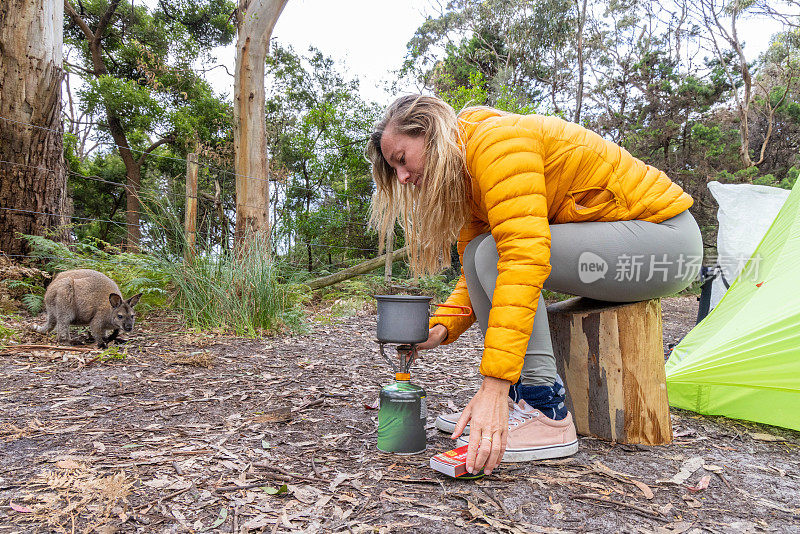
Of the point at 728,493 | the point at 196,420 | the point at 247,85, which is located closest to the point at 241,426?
the point at 196,420

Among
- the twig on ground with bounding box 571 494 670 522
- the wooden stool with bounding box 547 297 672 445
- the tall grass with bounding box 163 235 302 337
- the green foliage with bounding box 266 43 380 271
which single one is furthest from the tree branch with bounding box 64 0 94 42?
the twig on ground with bounding box 571 494 670 522

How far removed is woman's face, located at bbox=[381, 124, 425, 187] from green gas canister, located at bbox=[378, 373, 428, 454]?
701 mm

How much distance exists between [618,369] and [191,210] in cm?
365

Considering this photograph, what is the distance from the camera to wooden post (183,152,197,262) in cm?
393

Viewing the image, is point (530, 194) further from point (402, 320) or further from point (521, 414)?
point (521, 414)

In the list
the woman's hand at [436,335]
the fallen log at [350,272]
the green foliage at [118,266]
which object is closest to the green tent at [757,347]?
the woman's hand at [436,335]

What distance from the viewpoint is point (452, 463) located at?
1521 millimetres

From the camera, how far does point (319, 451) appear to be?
69.8 inches

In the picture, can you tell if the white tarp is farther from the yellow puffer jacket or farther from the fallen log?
the fallen log

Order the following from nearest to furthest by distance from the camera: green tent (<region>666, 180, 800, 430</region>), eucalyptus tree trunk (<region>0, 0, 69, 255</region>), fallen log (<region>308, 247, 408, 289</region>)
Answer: green tent (<region>666, 180, 800, 430</region>), eucalyptus tree trunk (<region>0, 0, 69, 255</region>), fallen log (<region>308, 247, 408, 289</region>)

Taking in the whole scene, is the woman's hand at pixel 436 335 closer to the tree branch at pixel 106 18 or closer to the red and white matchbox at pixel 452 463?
the red and white matchbox at pixel 452 463

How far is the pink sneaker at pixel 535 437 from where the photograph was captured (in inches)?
66.3

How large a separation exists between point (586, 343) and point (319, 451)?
1069mm

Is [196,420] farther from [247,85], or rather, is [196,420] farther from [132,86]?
[132,86]
